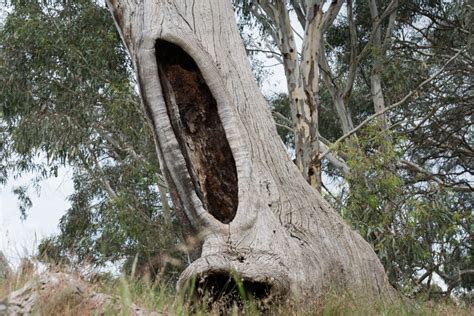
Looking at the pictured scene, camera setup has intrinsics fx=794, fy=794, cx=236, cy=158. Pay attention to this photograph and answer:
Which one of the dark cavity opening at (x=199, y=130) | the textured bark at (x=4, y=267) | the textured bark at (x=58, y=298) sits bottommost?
the textured bark at (x=58, y=298)

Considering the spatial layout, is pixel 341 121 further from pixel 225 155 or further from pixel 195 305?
pixel 195 305

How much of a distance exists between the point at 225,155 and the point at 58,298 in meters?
2.29

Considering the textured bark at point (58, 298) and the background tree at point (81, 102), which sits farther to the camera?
the background tree at point (81, 102)

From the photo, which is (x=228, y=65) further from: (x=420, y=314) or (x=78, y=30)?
(x=78, y=30)

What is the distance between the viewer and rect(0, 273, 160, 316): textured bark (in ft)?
8.14

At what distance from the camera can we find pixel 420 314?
3428mm

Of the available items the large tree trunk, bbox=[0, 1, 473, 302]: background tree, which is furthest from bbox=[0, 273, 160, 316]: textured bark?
bbox=[0, 1, 473, 302]: background tree

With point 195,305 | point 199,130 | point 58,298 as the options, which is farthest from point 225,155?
point 58,298

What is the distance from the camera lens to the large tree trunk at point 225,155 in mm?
4293

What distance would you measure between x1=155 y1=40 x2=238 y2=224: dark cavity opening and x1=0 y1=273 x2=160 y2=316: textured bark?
1909 mm

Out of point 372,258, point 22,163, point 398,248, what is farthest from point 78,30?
point 372,258

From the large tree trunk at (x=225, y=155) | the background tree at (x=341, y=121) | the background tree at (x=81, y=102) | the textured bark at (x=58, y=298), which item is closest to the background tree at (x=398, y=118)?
the background tree at (x=341, y=121)

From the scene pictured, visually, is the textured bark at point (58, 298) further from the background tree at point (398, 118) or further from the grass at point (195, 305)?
the background tree at point (398, 118)

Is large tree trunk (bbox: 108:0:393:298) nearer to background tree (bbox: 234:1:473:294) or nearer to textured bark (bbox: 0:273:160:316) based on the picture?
textured bark (bbox: 0:273:160:316)
